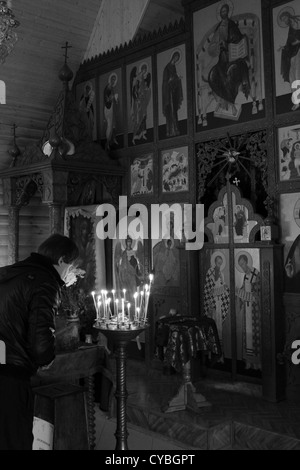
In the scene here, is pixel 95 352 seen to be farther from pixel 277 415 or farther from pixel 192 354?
pixel 277 415

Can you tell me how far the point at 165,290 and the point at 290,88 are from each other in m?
2.95

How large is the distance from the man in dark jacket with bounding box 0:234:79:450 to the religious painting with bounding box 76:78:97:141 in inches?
214

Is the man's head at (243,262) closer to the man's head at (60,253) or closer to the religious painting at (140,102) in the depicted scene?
the religious painting at (140,102)

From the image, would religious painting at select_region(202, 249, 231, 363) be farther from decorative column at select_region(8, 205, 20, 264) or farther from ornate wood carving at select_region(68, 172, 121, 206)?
decorative column at select_region(8, 205, 20, 264)

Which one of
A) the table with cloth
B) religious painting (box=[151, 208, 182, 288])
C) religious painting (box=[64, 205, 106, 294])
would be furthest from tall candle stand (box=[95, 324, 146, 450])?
religious painting (box=[64, 205, 106, 294])

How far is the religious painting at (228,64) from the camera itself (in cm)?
575

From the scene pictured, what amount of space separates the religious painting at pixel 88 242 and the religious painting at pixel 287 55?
303 cm

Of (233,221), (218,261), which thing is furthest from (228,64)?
(218,261)

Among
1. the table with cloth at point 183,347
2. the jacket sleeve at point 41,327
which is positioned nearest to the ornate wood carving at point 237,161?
the table with cloth at point 183,347

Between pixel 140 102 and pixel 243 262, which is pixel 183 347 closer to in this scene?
pixel 243 262

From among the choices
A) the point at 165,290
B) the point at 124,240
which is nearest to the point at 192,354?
the point at 165,290

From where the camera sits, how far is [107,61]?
755cm

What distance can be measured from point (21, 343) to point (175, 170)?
171 inches
